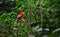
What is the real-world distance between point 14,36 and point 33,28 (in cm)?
85

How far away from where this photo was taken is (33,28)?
4.33 feet

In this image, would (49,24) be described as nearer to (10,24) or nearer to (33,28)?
(33,28)

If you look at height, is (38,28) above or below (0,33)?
above

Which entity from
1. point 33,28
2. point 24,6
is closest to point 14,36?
point 24,6

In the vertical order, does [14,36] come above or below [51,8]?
below

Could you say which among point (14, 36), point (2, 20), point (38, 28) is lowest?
point (14, 36)

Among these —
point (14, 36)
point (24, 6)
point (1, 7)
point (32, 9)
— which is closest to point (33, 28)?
point (32, 9)

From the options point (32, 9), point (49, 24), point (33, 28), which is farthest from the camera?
point (32, 9)

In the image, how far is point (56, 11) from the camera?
122cm

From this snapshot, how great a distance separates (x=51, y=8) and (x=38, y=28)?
171 millimetres

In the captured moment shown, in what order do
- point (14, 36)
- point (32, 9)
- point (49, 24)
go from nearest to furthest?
point (49, 24), point (32, 9), point (14, 36)

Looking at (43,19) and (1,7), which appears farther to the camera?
(1,7)

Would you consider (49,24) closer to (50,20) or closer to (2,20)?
(50,20)

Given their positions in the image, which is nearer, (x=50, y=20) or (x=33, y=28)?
(x=50, y=20)
